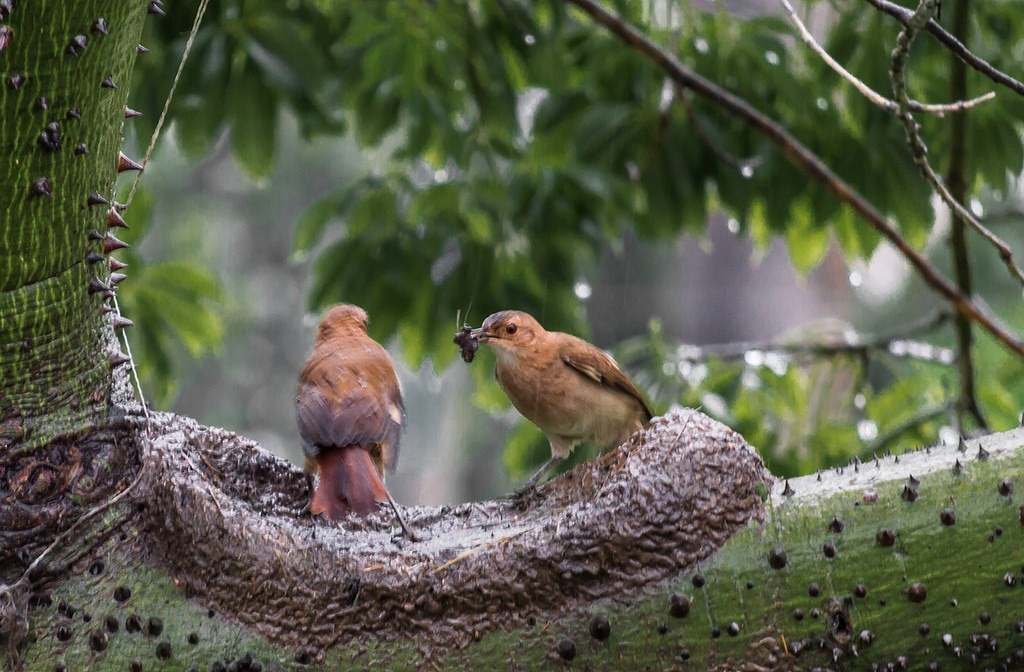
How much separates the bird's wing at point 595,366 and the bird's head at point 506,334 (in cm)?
12

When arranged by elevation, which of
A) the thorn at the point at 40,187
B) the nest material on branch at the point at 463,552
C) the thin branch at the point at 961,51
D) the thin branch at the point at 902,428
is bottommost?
the thin branch at the point at 902,428

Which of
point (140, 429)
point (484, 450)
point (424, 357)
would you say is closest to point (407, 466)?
point (484, 450)

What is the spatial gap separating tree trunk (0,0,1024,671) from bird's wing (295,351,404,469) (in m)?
0.65

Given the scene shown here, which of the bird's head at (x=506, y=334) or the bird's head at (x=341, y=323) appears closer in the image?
the bird's head at (x=341, y=323)

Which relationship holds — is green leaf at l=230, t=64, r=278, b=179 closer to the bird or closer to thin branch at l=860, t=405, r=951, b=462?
the bird

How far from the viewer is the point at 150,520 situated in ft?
6.55

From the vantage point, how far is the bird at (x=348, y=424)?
98.0 inches

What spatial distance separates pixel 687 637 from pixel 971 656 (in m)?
0.42

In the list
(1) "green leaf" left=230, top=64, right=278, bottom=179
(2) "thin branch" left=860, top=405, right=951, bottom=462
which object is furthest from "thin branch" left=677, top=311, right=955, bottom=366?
(1) "green leaf" left=230, top=64, right=278, bottom=179

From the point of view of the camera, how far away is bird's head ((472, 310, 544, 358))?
3588 mm

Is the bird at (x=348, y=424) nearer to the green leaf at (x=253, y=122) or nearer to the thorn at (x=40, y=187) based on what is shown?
the thorn at (x=40, y=187)

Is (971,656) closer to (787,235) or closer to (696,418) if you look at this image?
(696,418)

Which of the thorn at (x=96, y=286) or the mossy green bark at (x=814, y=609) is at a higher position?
the thorn at (x=96, y=286)

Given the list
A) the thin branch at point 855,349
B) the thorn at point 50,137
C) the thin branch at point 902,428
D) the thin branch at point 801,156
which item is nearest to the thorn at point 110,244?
the thorn at point 50,137
